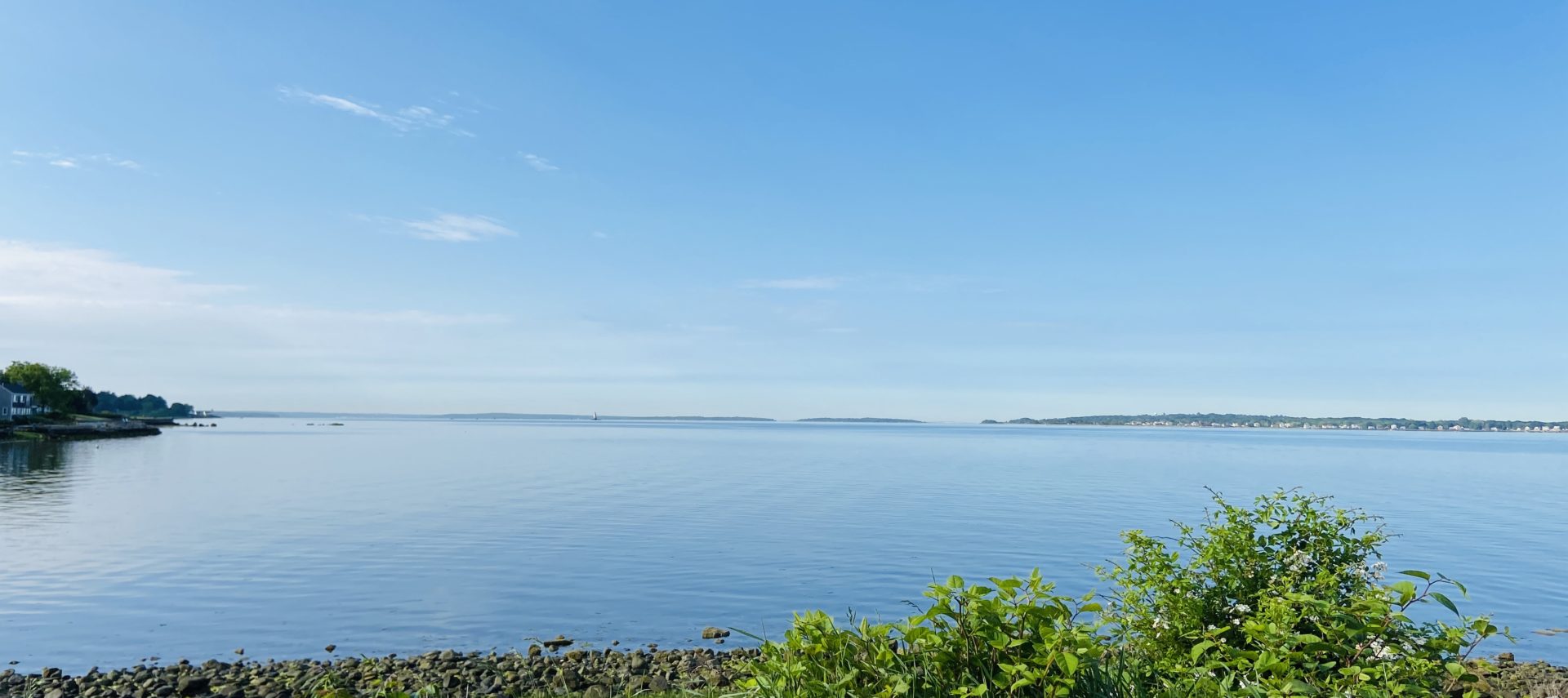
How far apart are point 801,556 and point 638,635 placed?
416 inches

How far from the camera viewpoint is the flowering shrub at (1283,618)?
18.2 feet

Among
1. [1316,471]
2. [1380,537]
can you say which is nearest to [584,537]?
[1380,537]

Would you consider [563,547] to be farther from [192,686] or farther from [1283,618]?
[1283,618]

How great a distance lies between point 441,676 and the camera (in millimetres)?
14242

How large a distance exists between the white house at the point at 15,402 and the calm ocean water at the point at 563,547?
79870mm

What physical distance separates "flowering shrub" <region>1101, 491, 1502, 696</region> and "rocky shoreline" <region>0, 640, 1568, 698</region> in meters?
6.67

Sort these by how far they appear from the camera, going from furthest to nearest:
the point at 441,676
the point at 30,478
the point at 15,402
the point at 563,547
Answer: the point at 15,402 → the point at 30,478 → the point at 563,547 → the point at 441,676

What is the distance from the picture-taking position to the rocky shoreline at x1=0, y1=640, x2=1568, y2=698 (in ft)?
43.6

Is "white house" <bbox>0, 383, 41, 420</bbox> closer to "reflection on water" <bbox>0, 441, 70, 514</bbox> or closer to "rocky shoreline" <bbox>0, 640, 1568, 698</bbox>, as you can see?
"reflection on water" <bbox>0, 441, 70, 514</bbox>

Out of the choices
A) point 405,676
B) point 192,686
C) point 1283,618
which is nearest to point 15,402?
point 192,686

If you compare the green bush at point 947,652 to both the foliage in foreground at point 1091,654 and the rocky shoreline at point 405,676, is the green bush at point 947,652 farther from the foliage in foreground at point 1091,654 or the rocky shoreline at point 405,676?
the rocky shoreline at point 405,676

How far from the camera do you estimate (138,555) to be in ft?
93.4

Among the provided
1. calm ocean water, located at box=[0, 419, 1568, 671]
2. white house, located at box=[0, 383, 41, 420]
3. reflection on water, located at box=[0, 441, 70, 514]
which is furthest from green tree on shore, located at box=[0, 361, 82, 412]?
calm ocean water, located at box=[0, 419, 1568, 671]

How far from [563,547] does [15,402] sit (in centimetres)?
14849
